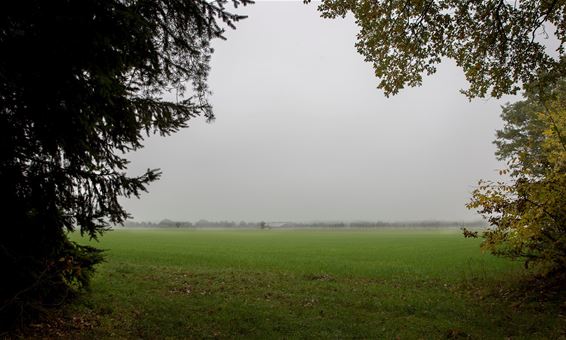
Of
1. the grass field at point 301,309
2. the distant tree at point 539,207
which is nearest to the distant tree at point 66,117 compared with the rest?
the grass field at point 301,309

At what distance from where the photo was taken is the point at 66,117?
648cm

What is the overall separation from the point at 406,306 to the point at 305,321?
341 cm

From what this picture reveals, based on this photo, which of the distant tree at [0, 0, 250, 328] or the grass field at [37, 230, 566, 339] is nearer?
the distant tree at [0, 0, 250, 328]

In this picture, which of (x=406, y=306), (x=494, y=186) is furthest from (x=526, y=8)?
(x=406, y=306)

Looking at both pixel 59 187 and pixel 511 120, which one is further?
pixel 511 120

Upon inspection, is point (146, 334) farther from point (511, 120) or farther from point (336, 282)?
point (511, 120)

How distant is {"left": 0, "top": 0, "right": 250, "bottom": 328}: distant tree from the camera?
5926 millimetres

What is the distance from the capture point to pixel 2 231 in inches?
270

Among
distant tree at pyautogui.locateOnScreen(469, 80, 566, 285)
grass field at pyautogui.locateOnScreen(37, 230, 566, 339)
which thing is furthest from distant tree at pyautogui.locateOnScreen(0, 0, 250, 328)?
distant tree at pyautogui.locateOnScreen(469, 80, 566, 285)

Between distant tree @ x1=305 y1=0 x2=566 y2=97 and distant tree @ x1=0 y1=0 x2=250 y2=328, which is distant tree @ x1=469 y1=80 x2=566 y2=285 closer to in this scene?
distant tree @ x1=305 y1=0 x2=566 y2=97

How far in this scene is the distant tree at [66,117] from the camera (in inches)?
233

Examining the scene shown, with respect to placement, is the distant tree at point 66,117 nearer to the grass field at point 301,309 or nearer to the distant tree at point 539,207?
the grass field at point 301,309

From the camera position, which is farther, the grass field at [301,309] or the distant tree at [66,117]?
the grass field at [301,309]

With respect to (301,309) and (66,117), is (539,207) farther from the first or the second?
(66,117)
